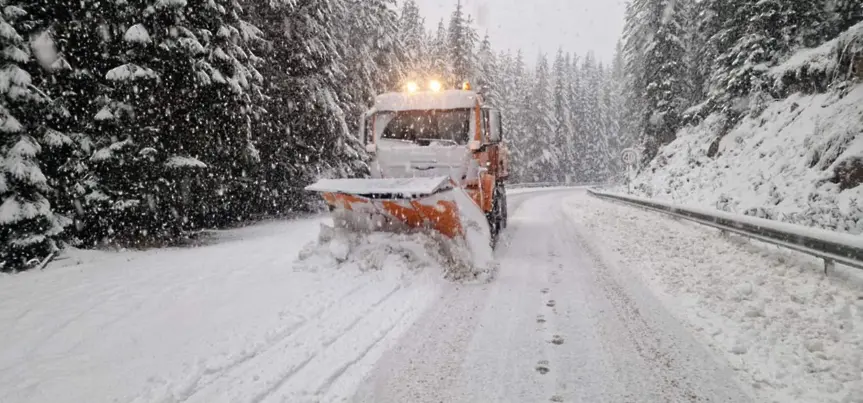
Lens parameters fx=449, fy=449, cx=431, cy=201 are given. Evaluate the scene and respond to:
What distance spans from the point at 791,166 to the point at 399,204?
9.50 metres

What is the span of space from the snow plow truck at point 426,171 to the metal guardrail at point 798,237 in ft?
12.2

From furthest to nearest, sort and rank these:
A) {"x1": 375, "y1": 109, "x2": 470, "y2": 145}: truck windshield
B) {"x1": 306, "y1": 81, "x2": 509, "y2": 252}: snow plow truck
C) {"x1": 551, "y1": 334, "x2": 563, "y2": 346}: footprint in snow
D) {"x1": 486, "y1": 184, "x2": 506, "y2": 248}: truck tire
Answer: {"x1": 486, "y1": 184, "x2": 506, "y2": 248}: truck tire < {"x1": 375, "y1": 109, "x2": 470, "y2": 145}: truck windshield < {"x1": 306, "y1": 81, "x2": 509, "y2": 252}: snow plow truck < {"x1": 551, "y1": 334, "x2": 563, "y2": 346}: footprint in snow

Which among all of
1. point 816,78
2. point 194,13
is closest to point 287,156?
point 194,13

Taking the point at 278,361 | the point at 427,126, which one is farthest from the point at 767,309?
the point at 427,126

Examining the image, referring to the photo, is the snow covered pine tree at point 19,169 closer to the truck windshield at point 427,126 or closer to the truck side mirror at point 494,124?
the truck windshield at point 427,126

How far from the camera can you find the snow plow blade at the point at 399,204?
18.8ft

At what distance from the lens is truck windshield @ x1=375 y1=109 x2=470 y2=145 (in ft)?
25.2

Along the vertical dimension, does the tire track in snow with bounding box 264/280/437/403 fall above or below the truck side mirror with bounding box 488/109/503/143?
below

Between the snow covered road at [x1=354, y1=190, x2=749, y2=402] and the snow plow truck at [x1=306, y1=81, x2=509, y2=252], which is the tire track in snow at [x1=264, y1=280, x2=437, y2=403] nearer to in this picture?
the snow covered road at [x1=354, y1=190, x2=749, y2=402]

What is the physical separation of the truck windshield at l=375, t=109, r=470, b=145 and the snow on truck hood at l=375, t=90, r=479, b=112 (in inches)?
3.6

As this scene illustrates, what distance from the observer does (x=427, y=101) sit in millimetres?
8016

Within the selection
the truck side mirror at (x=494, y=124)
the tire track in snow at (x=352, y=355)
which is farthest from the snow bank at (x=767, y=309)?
the truck side mirror at (x=494, y=124)

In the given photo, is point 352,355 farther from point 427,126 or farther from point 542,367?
point 427,126

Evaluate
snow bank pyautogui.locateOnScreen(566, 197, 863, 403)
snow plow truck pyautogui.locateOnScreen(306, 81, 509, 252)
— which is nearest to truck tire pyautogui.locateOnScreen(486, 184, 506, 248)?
snow plow truck pyautogui.locateOnScreen(306, 81, 509, 252)
